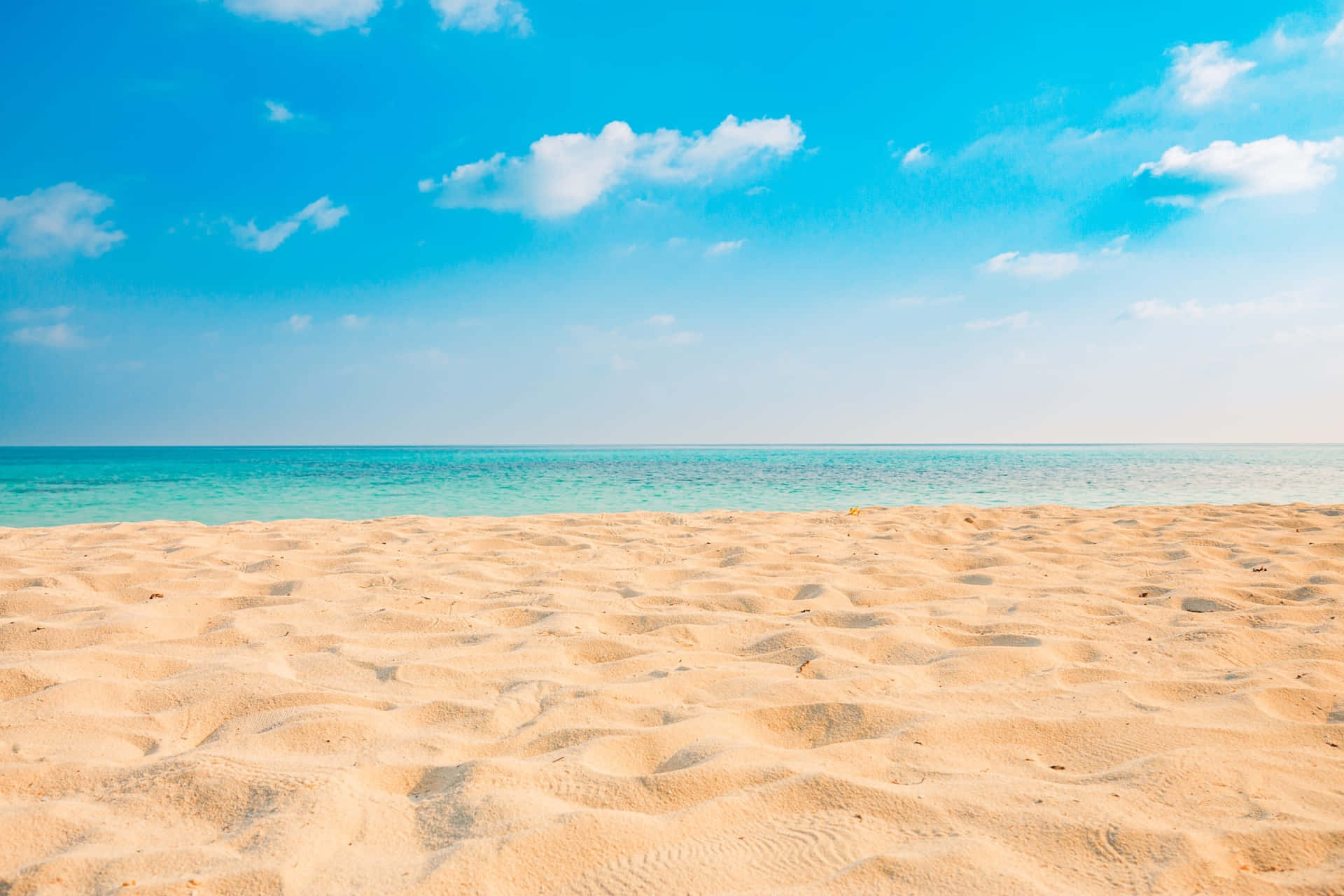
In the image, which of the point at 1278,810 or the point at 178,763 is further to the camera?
the point at 178,763

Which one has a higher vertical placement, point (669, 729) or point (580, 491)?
point (669, 729)

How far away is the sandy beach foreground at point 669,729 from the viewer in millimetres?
1420

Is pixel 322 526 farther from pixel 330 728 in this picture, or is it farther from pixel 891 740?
pixel 891 740

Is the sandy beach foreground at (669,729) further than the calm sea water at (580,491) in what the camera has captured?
No

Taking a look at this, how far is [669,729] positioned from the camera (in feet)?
6.62

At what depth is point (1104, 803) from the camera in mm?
1604

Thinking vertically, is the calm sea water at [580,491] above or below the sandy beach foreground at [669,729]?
below

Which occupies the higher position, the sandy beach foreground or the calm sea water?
the sandy beach foreground

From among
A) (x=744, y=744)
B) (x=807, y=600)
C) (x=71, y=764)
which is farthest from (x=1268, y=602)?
(x=71, y=764)

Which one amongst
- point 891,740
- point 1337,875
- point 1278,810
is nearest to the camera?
point 1337,875

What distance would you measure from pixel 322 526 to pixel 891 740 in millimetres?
5687

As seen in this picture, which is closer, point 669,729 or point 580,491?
point 669,729

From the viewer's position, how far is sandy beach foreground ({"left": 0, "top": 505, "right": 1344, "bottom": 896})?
1420 mm

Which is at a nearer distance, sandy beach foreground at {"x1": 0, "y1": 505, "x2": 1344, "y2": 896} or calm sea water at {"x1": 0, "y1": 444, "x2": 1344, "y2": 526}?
sandy beach foreground at {"x1": 0, "y1": 505, "x2": 1344, "y2": 896}
